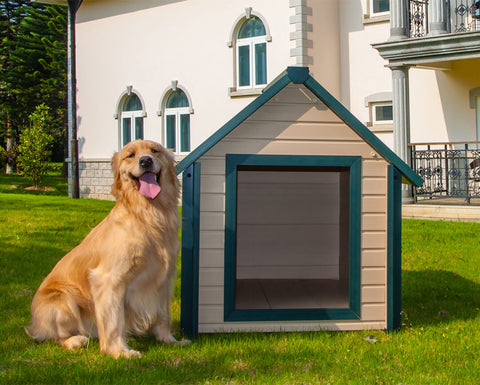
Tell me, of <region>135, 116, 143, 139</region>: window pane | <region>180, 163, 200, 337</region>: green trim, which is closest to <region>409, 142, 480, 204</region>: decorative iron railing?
<region>135, 116, 143, 139</region>: window pane

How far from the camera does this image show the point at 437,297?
21.1 ft

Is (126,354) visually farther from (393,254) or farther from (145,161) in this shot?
(393,254)

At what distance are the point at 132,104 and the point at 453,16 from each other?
981cm

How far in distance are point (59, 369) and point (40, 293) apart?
0.73 metres

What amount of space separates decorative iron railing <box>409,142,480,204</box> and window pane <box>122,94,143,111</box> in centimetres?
904

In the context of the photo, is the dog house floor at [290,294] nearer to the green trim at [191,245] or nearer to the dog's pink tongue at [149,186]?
the green trim at [191,245]

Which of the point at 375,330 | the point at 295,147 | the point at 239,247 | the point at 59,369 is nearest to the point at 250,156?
the point at 295,147

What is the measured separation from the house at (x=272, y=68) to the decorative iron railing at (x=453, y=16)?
36mm

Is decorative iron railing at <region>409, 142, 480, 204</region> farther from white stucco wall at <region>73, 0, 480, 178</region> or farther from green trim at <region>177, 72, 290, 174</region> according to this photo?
green trim at <region>177, 72, 290, 174</region>

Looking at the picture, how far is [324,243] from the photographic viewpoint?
7.54 metres

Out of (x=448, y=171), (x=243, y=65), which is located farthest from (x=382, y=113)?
(x=243, y=65)

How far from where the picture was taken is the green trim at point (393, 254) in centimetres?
515

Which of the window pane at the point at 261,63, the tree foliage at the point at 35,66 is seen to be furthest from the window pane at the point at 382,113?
the tree foliage at the point at 35,66

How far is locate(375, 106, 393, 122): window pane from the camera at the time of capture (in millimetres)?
16219
